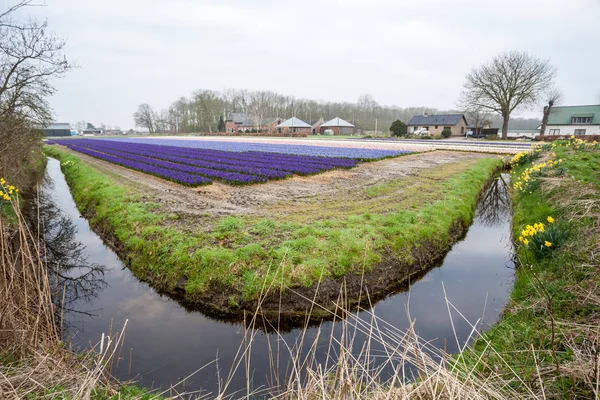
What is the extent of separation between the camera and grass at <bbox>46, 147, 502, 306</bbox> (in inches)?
240

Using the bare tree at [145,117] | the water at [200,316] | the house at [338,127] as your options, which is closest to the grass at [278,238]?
the water at [200,316]

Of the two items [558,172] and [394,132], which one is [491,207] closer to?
[558,172]

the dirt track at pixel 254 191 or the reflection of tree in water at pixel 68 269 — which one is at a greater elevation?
the dirt track at pixel 254 191

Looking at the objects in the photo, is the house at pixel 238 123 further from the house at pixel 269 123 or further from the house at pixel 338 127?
the house at pixel 338 127

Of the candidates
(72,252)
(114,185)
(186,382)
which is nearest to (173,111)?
(114,185)

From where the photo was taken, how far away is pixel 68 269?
764cm

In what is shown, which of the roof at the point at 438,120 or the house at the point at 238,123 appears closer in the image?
the roof at the point at 438,120

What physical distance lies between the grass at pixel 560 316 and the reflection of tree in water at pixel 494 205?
3107mm

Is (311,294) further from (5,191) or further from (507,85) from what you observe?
(507,85)

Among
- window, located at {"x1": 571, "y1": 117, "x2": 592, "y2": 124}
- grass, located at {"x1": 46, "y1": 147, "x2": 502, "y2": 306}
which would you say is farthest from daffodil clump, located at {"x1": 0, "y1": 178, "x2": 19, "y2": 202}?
window, located at {"x1": 571, "y1": 117, "x2": 592, "y2": 124}

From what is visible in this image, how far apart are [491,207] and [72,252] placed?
15.3m

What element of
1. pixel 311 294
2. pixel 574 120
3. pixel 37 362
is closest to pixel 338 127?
pixel 574 120

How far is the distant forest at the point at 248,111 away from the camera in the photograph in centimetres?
8431

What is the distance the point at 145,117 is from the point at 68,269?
366 ft
